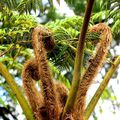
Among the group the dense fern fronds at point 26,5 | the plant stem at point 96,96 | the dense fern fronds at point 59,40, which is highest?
the dense fern fronds at point 26,5

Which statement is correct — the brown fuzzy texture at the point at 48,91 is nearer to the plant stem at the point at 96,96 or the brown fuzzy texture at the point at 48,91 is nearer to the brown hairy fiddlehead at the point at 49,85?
the brown hairy fiddlehead at the point at 49,85

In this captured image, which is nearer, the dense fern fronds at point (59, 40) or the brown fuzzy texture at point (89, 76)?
the brown fuzzy texture at point (89, 76)

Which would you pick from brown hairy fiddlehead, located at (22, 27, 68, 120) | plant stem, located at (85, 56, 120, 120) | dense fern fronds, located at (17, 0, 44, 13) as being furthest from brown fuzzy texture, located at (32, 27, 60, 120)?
dense fern fronds, located at (17, 0, 44, 13)

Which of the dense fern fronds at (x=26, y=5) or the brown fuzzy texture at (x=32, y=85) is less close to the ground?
the dense fern fronds at (x=26, y=5)

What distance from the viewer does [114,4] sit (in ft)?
5.67

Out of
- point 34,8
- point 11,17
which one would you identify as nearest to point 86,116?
point 34,8

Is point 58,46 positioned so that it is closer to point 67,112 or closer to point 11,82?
point 11,82

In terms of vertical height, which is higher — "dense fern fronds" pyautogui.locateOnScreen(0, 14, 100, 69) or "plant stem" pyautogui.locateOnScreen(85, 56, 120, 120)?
"dense fern fronds" pyautogui.locateOnScreen(0, 14, 100, 69)

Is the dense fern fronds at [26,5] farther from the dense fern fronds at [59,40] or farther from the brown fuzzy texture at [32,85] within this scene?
the brown fuzzy texture at [32,85]

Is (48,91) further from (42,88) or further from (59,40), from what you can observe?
(59,40)

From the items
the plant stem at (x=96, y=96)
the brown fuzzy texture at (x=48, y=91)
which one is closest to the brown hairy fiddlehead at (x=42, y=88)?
the brown fuzzy texture at (x=48, y=91)

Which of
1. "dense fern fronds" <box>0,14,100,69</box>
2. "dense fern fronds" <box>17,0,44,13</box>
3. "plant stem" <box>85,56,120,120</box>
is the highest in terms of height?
"dense fern fronds" <box>17,0,44,13</box>

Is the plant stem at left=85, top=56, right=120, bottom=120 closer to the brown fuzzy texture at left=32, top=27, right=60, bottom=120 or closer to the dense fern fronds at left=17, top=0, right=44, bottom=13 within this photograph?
the brown fuzzy texture at left=32, top=27, right=60, bottom=120

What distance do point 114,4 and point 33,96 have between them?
497 mm
